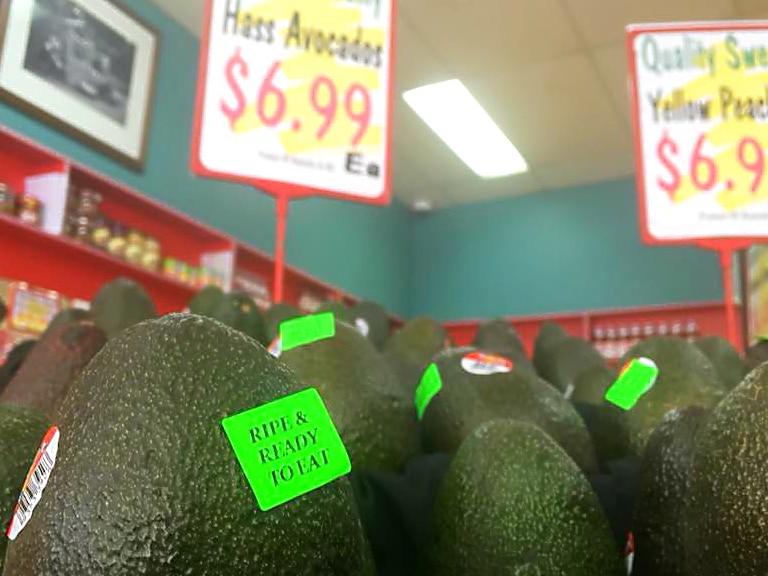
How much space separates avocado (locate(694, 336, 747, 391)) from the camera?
957mm

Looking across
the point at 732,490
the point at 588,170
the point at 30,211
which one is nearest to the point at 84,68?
the point at 30,211

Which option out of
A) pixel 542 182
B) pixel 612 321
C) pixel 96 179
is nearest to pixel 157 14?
pixel 96 179

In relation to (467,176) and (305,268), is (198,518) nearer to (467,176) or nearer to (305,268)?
(305,268)

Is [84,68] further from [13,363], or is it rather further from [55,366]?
[55,366]

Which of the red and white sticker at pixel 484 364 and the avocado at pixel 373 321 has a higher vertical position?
the avocado at pixel 373 321

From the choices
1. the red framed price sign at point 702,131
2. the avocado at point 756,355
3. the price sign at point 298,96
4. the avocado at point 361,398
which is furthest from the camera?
the red framed price sign at point 702,131

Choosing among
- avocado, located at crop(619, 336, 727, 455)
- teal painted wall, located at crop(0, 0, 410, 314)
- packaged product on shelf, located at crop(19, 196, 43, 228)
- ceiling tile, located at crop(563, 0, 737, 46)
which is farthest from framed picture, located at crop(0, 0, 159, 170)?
avocado, located at crop(619, 336, 727, 455)

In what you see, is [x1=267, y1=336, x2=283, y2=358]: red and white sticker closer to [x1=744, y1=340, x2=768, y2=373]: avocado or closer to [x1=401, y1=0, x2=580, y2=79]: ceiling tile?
[x1=744, y1=340, x2=768, y2=373]: avocado

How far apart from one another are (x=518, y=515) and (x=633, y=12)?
3397mm

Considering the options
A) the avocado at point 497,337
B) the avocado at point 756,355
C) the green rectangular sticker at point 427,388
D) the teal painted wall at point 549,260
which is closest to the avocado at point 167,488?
the green rectangular sticker at point 427,388

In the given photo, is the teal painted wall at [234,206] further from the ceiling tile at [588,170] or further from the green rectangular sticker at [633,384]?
the green rectangular sticker at [633,384]

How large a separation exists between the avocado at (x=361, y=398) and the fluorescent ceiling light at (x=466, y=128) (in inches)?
139

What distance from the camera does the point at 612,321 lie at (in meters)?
4.98

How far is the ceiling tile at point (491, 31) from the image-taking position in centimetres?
341
